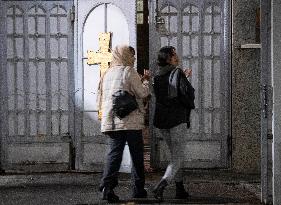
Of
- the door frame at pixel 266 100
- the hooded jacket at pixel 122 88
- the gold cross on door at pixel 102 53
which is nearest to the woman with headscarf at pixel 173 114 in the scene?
the hooded jacket at pixel 122 88

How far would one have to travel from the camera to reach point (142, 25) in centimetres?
1641

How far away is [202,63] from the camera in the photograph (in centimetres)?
1008

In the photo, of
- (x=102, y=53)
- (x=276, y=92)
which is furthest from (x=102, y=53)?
(x=276, y=92)

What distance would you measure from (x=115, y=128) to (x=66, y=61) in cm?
310

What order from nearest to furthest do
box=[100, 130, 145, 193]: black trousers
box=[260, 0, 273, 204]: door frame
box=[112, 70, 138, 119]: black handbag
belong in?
box=[260, 0, 273, 204]: door frame < box=[112, 70, 138, 119]: black handbag < box=[100, 130, 145, 193]: black trousers

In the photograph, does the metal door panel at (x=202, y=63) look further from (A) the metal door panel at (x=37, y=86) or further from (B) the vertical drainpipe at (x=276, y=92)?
(B) the vertical drainpipe at (x=276, y=92)

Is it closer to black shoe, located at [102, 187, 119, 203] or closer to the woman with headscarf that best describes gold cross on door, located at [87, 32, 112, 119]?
the woman with headscarf

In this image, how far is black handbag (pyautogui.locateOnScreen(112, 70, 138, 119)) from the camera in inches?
290

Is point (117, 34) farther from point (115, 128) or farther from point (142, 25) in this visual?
point (142, 25)

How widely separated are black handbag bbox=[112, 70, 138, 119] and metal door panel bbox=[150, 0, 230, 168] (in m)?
2.68

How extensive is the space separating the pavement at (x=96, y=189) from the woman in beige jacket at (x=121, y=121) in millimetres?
373

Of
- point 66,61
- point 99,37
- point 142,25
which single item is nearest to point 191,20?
point 99,37

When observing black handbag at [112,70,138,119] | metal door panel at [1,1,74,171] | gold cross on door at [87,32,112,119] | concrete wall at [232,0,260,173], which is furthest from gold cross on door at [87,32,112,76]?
black handbag at [112,70,138,119]

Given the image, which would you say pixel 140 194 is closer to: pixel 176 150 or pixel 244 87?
pixel 176 150
